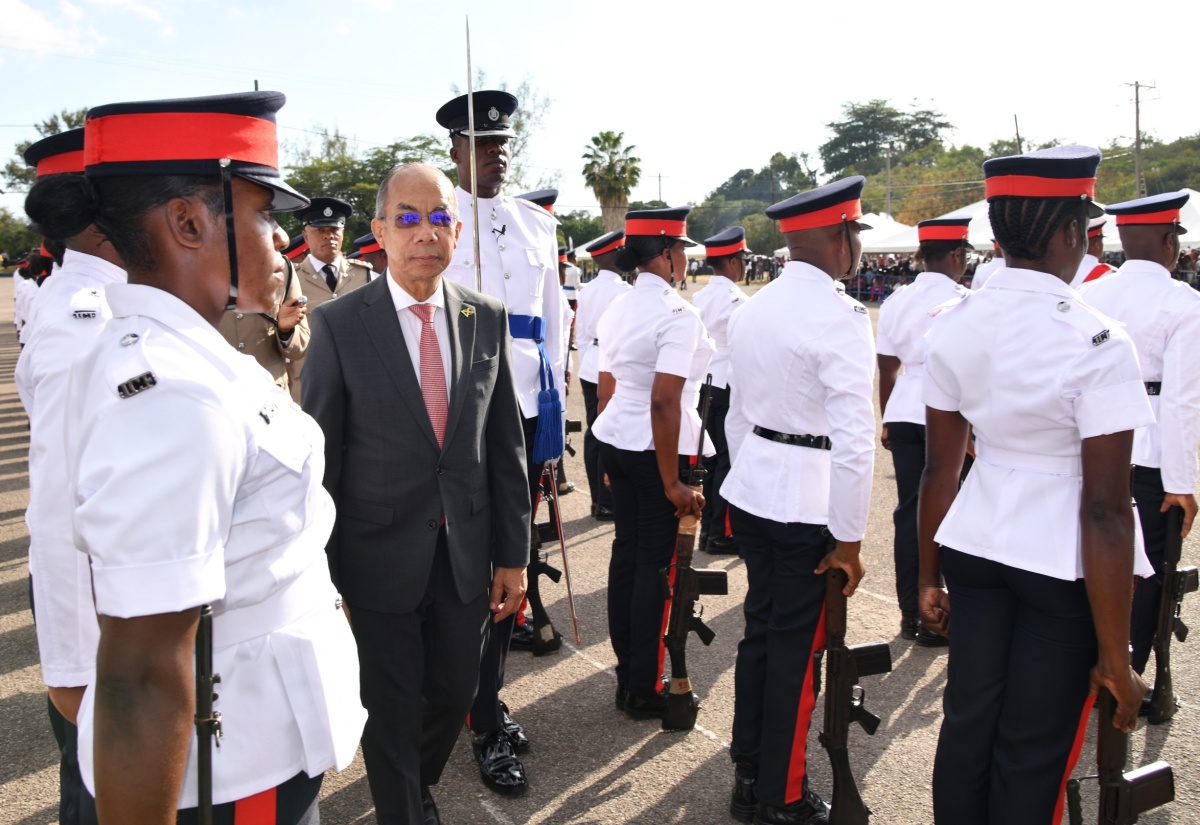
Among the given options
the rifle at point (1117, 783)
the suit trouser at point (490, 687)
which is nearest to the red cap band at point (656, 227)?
the suit trouser at point (490, 687)

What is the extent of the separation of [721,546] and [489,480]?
12.6 feet

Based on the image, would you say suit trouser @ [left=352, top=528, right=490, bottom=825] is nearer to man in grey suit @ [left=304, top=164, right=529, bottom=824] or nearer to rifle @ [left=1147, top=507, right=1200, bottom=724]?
man in grey suit @ [left=304, top=164, right=529, bottom=824]

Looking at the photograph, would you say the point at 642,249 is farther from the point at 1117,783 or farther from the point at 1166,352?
the point at 1117,783

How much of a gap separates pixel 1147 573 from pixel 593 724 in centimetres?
241

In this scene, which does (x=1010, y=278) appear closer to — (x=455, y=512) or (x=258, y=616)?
(x=455, y=512)

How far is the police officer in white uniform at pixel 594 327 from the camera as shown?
23.6 feet

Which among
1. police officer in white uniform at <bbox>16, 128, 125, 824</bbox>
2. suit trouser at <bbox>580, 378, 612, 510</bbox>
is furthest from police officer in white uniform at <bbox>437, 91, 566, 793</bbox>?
suit trouser at <bbox>580, 378, 612, 510</bbox>

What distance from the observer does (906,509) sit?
16.4 ft

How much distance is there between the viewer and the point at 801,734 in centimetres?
320

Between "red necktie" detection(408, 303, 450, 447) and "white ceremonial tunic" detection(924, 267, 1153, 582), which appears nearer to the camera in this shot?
"white ceremonial tunic" detection(924, 267, 1153, 582)

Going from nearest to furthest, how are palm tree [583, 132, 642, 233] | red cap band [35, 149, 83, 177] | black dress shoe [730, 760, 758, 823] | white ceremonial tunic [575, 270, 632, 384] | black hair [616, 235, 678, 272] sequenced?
red cap band [35, 149, 83, 177], black dress shoe [730, 760, 758, 823], black hair [616, 235, 678, 272], white ceremonial tunic [575, 270, 632, 384], palm tree [583, 132, 642, 233]

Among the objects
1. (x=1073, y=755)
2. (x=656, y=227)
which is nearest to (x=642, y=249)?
(x=656, y=227)

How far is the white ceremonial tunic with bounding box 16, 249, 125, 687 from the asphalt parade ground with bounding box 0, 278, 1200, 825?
1.02m

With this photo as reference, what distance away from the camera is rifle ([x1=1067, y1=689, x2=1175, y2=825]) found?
93.7 inches
